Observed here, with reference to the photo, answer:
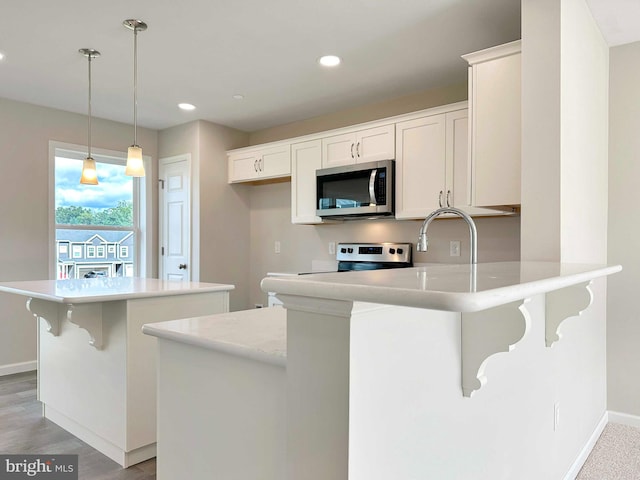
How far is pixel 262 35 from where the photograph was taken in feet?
9.00

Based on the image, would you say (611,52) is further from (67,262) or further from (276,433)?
(67,262)

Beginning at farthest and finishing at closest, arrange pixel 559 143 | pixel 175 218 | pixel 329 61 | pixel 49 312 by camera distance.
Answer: pixel 175 218, pixel 329 61, pixel 49 312, pixel 559 143

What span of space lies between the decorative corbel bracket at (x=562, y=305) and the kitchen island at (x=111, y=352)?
5.77 feet

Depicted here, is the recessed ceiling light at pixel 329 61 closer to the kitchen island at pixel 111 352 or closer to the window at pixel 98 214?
the kitchen island at pixel 111 352

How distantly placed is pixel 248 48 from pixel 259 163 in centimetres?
164

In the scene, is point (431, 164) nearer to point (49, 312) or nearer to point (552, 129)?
point (552, 129)

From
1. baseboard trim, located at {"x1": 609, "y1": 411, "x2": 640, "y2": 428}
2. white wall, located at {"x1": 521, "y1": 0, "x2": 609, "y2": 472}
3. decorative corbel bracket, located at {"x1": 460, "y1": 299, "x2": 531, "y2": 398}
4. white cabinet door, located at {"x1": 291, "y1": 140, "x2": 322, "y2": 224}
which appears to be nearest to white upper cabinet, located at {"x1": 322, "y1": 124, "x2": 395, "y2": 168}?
white cabinet door, located at {"x1": 291, "y1": 140, "x2": 322, "y2": 224}

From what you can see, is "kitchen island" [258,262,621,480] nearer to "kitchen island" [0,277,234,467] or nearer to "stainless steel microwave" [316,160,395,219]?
"kitchen island" [0,277,234,467]

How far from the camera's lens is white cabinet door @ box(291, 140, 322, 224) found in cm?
406

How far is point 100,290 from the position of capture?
2.45 metres

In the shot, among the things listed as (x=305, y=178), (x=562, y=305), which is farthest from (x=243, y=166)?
(x=562, y=305)

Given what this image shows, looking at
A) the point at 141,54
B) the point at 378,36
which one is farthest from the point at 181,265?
the point at 378,36

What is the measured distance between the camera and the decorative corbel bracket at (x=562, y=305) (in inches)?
66.4

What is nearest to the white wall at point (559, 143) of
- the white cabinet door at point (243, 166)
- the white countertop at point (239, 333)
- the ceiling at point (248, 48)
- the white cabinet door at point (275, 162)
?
the ceiling at point (248, 48)
